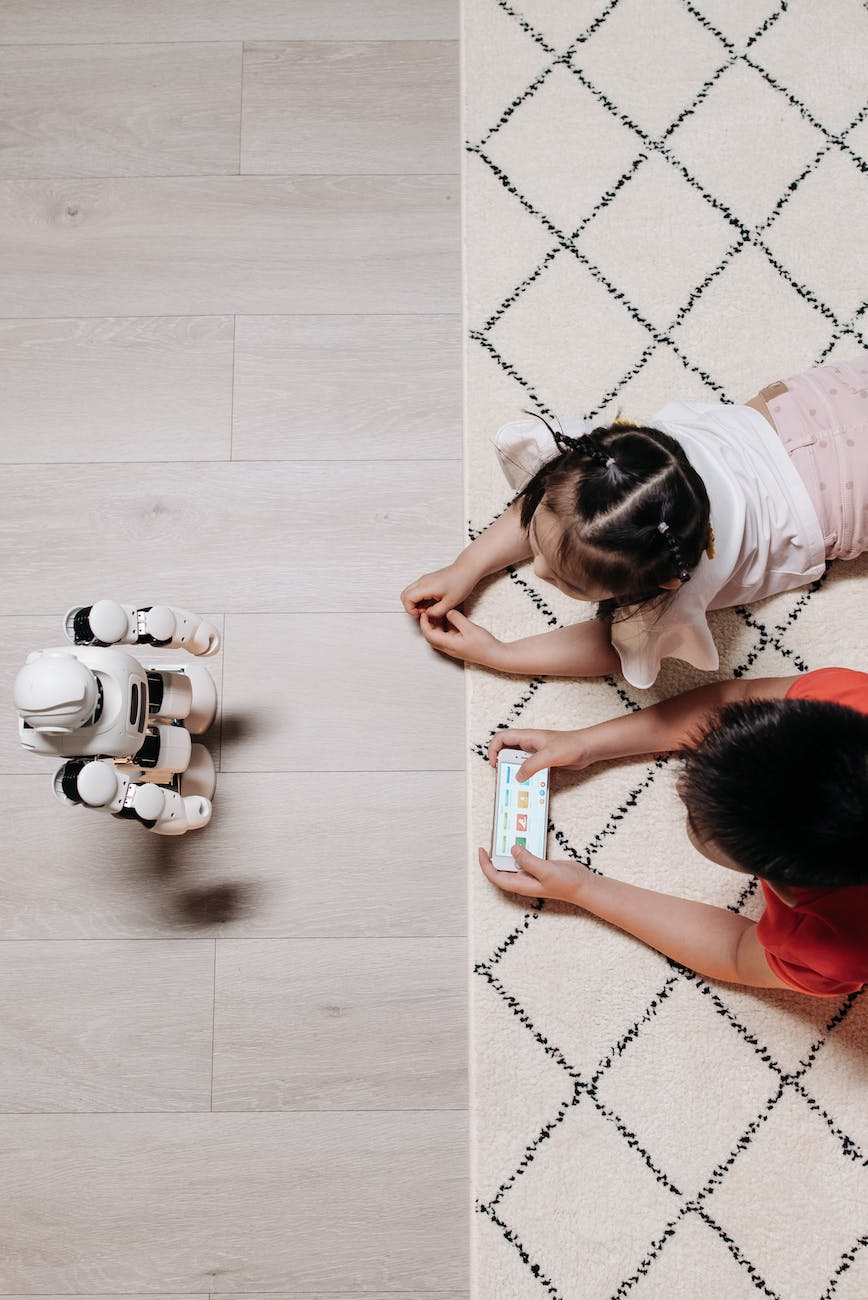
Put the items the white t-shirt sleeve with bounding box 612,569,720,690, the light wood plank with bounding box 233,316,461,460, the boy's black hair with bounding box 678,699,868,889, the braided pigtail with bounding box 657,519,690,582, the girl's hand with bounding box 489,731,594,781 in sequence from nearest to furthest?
the boy's black hair with bounding box 678,699,868,889 < the braided pigtail with bounding box 657,519,690,582 < the white t-shirt sleeve with bounding box 612,569,720,690 < the girl's hand with bounding box 489,731,594,781 < the light wood plank with bounding box 233,316,461,460

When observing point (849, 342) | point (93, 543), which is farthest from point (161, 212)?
point (849, 342)

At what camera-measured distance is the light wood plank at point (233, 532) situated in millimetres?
1008

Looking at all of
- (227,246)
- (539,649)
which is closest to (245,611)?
(539,649)

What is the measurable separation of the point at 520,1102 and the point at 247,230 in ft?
3.24

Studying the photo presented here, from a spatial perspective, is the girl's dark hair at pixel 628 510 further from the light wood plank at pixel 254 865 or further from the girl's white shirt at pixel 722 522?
the light wood plank at pixel 254 865

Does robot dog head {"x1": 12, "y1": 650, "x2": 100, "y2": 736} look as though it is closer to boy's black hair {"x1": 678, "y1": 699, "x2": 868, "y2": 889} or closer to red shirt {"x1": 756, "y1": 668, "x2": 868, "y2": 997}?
boy's black hair {"x1": 678, "y1": 699, "x2": 868, "y2": 889}

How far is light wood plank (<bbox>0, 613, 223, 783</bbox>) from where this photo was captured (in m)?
0.98

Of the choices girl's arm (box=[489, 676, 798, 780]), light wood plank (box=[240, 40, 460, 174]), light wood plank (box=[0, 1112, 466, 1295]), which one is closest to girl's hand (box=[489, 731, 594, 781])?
girl's arm (box=[489, 676, 798, 780])

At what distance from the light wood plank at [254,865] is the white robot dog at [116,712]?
0.37 feet

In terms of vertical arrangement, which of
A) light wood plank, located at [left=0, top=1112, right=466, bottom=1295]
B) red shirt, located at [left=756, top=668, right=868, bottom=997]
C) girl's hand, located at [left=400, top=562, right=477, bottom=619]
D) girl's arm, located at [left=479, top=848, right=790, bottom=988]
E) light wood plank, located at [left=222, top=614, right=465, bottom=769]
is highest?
red shirt, located at [left=756, top=668, right=868, bottom=997]

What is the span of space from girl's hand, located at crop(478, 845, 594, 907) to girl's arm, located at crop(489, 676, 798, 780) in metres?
0.09

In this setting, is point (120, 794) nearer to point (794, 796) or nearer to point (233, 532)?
point (233, 532)

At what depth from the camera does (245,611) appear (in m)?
1.00

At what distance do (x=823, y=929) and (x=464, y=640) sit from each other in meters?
0.42
